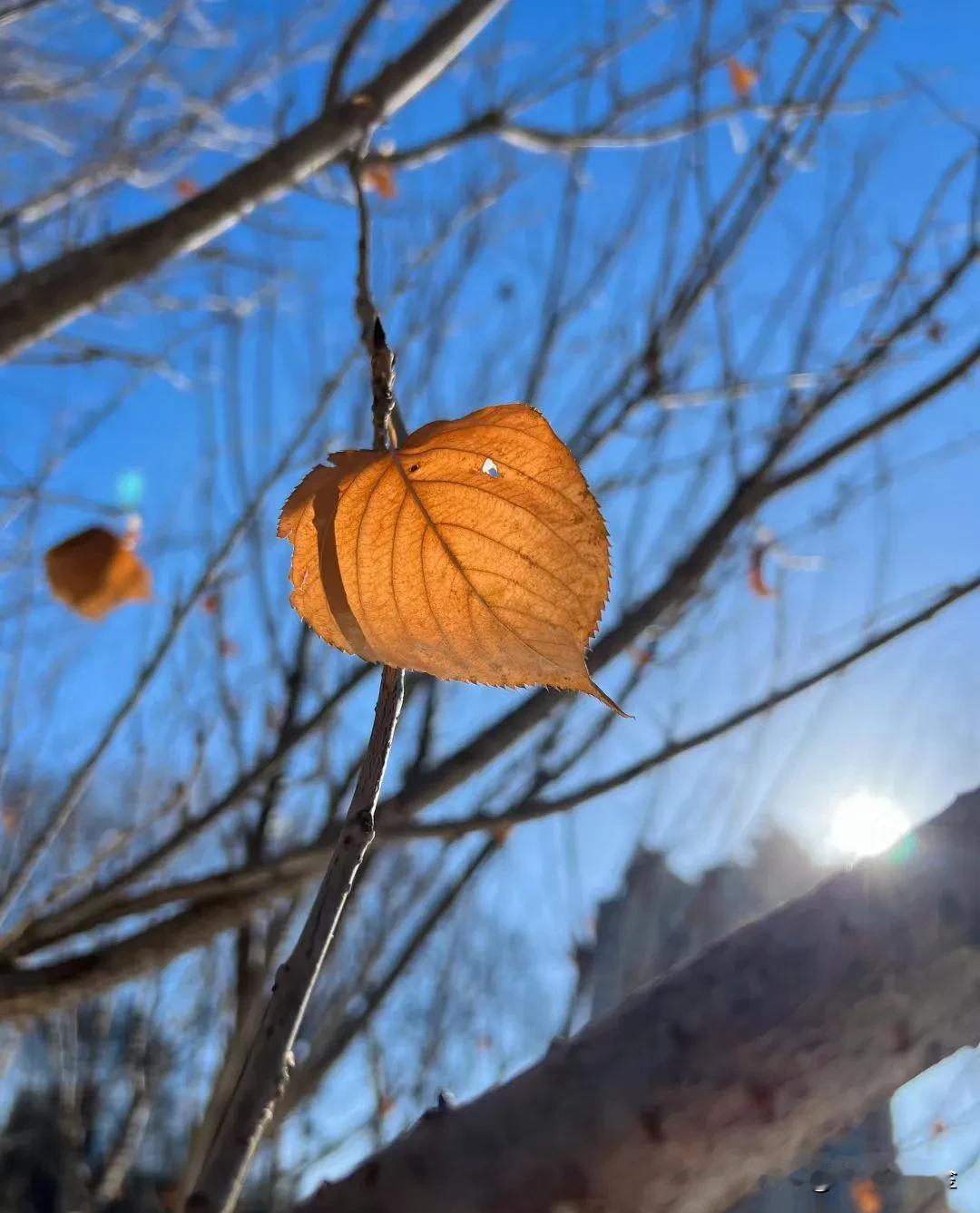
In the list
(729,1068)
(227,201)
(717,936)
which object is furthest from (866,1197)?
(227,201)

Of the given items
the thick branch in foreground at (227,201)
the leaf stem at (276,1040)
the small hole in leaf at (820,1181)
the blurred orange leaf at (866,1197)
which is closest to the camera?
the leaf stem at (276,1040)

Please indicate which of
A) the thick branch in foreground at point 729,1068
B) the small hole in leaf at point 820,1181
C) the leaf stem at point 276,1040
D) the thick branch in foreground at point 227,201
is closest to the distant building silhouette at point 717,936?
the small hole in leaf at point 820,1181

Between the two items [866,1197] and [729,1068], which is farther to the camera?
[866,1197]

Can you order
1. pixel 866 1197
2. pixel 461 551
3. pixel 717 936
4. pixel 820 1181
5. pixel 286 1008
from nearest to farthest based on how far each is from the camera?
pixel 286 1008, pixel 461 551, pixel 820 1181, pixel 866 1197, pixel 717 936

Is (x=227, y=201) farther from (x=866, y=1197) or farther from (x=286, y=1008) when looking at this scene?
(x=866, y=1197)

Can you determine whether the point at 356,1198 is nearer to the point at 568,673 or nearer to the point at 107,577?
the point at 568,673

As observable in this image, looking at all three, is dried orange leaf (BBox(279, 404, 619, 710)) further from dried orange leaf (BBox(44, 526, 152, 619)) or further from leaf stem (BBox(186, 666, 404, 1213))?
dried orange leaf (BBox(44, 526, 152, 619))

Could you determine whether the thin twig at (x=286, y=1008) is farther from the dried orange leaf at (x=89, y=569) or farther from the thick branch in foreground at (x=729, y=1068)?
the dried orange leaf at (x=89, y=569)
